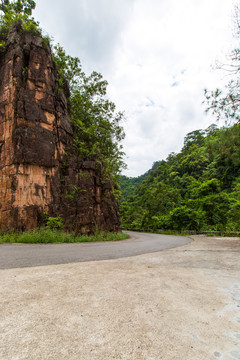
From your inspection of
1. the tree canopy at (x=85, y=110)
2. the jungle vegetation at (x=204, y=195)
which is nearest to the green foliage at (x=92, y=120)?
the tree canopy at (x=85, y=110)

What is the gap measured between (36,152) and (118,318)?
12.2 metres

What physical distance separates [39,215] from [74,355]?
11175 millimetres

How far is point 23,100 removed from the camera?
12.4 meters

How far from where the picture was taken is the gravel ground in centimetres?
124

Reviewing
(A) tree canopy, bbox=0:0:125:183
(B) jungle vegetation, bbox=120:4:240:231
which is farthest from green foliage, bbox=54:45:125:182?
(B) jungle vegetation, bbox=120:4:240:231

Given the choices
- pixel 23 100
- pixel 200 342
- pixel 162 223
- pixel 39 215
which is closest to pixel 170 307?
pixel 200 342

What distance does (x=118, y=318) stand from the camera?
1.65m

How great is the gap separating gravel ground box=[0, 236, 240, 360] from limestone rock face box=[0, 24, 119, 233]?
9.34 metres

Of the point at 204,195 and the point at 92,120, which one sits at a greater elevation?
the point at 92,120

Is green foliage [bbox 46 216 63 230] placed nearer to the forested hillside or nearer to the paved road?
the paved road

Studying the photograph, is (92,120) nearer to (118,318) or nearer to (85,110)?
(85,110)

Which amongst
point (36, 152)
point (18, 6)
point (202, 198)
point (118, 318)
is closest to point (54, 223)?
point (36, 152)

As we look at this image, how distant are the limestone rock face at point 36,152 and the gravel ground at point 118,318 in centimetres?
934

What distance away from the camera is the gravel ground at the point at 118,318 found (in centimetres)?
124
